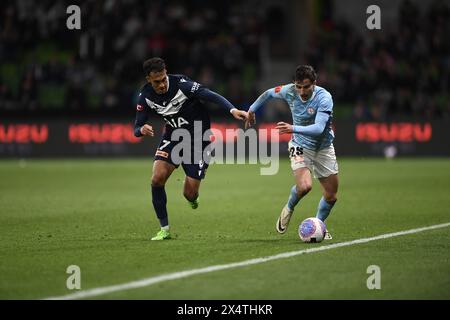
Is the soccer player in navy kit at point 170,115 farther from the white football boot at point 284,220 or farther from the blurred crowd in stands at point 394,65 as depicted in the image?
the blurred crowd in stands at point 394,65

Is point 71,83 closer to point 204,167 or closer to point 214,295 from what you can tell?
point 204,167

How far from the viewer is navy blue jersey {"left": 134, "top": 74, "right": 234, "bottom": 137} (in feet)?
36.6

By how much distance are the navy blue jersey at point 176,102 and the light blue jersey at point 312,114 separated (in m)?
0.71

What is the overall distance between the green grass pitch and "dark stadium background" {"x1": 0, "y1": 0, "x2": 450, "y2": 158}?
603cm

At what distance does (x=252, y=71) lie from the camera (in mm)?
30172

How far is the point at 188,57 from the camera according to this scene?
29438 millimetres

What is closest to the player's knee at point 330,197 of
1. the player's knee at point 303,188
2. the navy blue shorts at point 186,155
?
the player's knee at point 303,188

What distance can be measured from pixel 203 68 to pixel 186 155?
1815 centimetres

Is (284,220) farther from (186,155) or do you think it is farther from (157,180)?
(157,180)

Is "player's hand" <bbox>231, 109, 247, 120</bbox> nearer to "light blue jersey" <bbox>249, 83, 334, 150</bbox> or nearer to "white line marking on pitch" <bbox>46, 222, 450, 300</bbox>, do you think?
"light blue jersey" <bbox>249, 83, 334, 150</bbox>

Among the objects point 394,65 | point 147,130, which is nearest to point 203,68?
point 394,65

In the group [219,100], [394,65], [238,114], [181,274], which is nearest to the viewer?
[181,274]

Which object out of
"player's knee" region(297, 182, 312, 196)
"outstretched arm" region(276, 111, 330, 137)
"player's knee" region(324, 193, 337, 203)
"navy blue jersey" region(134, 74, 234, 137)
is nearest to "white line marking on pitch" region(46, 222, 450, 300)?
"player's knee" region(324, 193, 337, 203)
